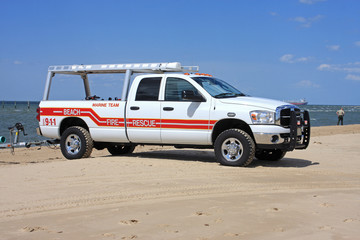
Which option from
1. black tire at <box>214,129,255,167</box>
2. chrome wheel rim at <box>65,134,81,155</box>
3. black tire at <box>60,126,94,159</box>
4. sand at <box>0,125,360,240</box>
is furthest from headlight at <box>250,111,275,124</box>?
chrome wheel rim at <box>65,134,81,155</box>

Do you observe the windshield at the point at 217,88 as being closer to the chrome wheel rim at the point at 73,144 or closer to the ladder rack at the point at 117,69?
the ladder rack at the point at 117,69

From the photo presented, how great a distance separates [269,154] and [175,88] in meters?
2.62

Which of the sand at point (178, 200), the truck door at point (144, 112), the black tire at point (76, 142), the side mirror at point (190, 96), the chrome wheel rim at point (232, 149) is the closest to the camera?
the sand at point (178, 200)

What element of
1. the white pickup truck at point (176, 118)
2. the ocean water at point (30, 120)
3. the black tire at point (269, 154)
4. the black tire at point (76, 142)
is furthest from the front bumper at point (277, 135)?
the ocean water at point (30, 120)

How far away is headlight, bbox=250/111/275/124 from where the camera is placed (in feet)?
28.6

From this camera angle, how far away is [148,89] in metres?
10.1

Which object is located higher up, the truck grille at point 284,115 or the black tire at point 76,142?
the truck grille at point 284,115

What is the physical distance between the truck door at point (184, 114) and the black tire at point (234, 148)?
1.25 feet

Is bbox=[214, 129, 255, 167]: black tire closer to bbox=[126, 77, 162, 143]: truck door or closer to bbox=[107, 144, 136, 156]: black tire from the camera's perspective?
bbox=[126, 77, 162, 143]: truck door

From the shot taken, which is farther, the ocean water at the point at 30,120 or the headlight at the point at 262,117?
the ocean water at the point at 30,120

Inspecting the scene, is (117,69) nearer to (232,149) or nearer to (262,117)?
(232,149)

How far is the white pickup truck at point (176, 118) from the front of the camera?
8828mm

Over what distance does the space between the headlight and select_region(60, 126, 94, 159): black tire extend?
4000mm

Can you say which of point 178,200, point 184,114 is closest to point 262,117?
→ point 184,114
